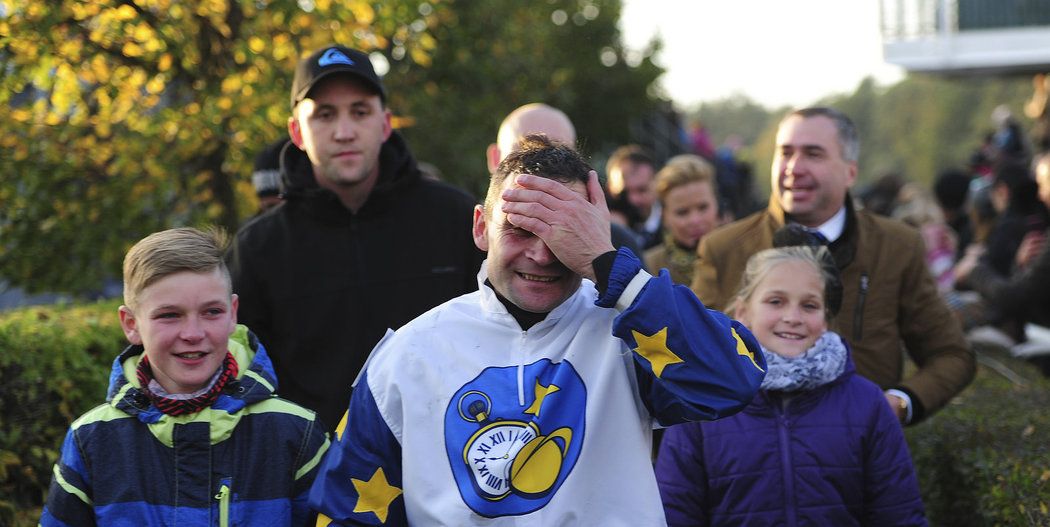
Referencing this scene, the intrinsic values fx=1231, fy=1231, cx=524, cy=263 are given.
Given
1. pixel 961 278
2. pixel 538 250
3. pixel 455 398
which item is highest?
pixel 538 250

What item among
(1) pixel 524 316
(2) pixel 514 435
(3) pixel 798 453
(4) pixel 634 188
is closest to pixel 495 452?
(2) pixel 514 435

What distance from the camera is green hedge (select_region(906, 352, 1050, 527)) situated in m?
4.73

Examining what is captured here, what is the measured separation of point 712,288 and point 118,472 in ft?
8.85

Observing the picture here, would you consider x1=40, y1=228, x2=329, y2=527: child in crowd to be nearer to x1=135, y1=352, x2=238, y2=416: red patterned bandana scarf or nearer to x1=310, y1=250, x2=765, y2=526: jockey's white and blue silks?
x1=135, y1=352, x2=238, y2=416: red patterned bandana scarf

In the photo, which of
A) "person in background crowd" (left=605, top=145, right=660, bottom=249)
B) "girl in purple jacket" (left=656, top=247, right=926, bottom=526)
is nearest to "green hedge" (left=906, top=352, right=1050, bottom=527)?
"girl in purple jacket" (left=656, top=247, right=926, bottom=526)

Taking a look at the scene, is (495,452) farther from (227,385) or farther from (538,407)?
(227,385)

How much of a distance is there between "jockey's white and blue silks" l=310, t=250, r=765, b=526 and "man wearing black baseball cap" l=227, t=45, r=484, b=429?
1448 millimetres

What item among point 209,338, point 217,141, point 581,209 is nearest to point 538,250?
point 581,209

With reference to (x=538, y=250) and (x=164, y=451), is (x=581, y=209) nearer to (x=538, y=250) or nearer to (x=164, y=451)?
(x=538, y=250)

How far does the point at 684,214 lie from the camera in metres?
7.35

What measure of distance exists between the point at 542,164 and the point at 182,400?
137 centimetres

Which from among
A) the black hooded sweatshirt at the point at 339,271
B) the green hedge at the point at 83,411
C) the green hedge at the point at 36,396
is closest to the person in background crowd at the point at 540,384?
the black hooded sweatshirt at the point at 339,271

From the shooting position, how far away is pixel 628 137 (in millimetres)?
27625

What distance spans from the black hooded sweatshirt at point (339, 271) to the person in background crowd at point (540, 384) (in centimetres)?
142
